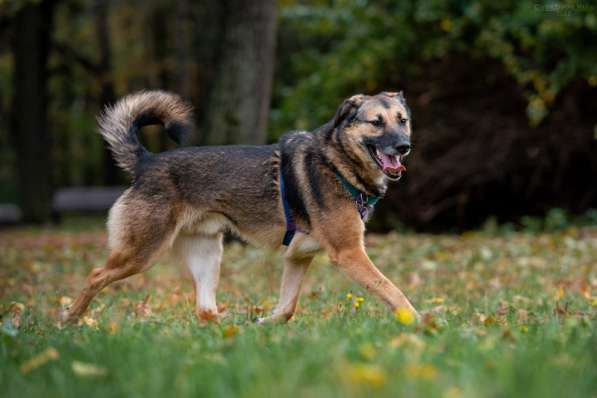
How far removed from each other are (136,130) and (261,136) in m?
6.41

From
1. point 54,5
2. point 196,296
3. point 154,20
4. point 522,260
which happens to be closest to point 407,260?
point 522,260

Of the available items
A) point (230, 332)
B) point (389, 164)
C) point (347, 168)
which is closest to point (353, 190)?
point (347, 168)

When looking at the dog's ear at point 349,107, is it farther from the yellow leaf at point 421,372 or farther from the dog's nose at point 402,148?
the yellow leaf at point 421,372

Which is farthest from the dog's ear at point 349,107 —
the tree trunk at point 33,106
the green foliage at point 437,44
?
the tree trunk at point 33,106

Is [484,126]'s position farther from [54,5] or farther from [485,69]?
[54,5]

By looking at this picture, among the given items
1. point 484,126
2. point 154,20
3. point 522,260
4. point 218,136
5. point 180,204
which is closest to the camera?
point 180,204

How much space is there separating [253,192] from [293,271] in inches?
27.3

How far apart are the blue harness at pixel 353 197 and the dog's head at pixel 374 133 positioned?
16 cm

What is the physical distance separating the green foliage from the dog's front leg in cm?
892

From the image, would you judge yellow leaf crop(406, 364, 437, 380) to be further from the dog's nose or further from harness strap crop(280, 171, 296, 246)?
harness strap crop(280, 171, 296, 246)

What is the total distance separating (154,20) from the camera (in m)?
28.1

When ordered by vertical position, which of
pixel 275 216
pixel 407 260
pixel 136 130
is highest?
pixel 136 130

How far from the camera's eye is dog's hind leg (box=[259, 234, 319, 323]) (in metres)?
6.07

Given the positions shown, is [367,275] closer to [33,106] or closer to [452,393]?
[452,393]
